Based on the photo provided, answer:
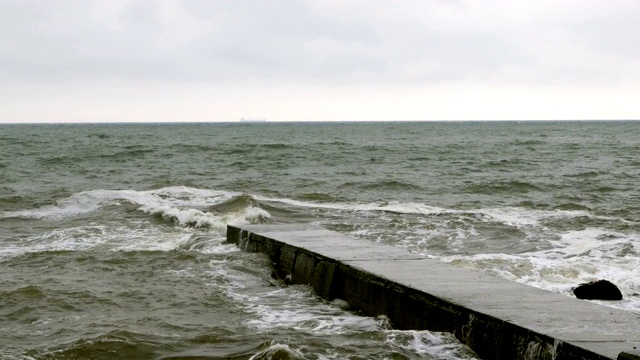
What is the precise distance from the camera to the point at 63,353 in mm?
5785

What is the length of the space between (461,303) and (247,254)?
4390 millimetres

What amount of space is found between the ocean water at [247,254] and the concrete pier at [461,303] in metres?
0.19

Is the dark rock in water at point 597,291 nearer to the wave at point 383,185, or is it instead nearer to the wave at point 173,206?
the wave at point 173,206

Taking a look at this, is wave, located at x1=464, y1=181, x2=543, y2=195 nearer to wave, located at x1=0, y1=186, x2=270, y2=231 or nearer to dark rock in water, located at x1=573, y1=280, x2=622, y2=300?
wave, located at x1=0, y1=186, x2=270, y2=231

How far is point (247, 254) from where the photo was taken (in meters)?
9.97

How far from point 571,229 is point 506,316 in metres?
8.43

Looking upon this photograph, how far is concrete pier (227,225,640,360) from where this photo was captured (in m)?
5.17

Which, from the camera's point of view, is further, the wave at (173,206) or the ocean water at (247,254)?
the wave at (173,206)

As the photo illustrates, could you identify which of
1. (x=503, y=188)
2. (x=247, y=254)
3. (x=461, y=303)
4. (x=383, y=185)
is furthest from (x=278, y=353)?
(x=383, y=185)

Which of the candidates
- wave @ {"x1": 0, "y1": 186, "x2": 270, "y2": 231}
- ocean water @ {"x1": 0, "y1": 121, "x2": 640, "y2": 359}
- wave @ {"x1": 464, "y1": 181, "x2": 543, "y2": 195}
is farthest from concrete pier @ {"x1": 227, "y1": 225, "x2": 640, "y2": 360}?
wave @ {"x1": 464, "y1": 181, "x2": 543, "y2": 195}

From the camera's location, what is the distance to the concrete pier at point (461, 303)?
5.17 m

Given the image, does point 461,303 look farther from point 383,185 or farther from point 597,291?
point 383,185

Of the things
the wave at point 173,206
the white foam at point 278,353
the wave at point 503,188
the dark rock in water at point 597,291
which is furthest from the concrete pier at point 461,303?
the wave at point 503,188

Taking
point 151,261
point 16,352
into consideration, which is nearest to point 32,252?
point 151,261
